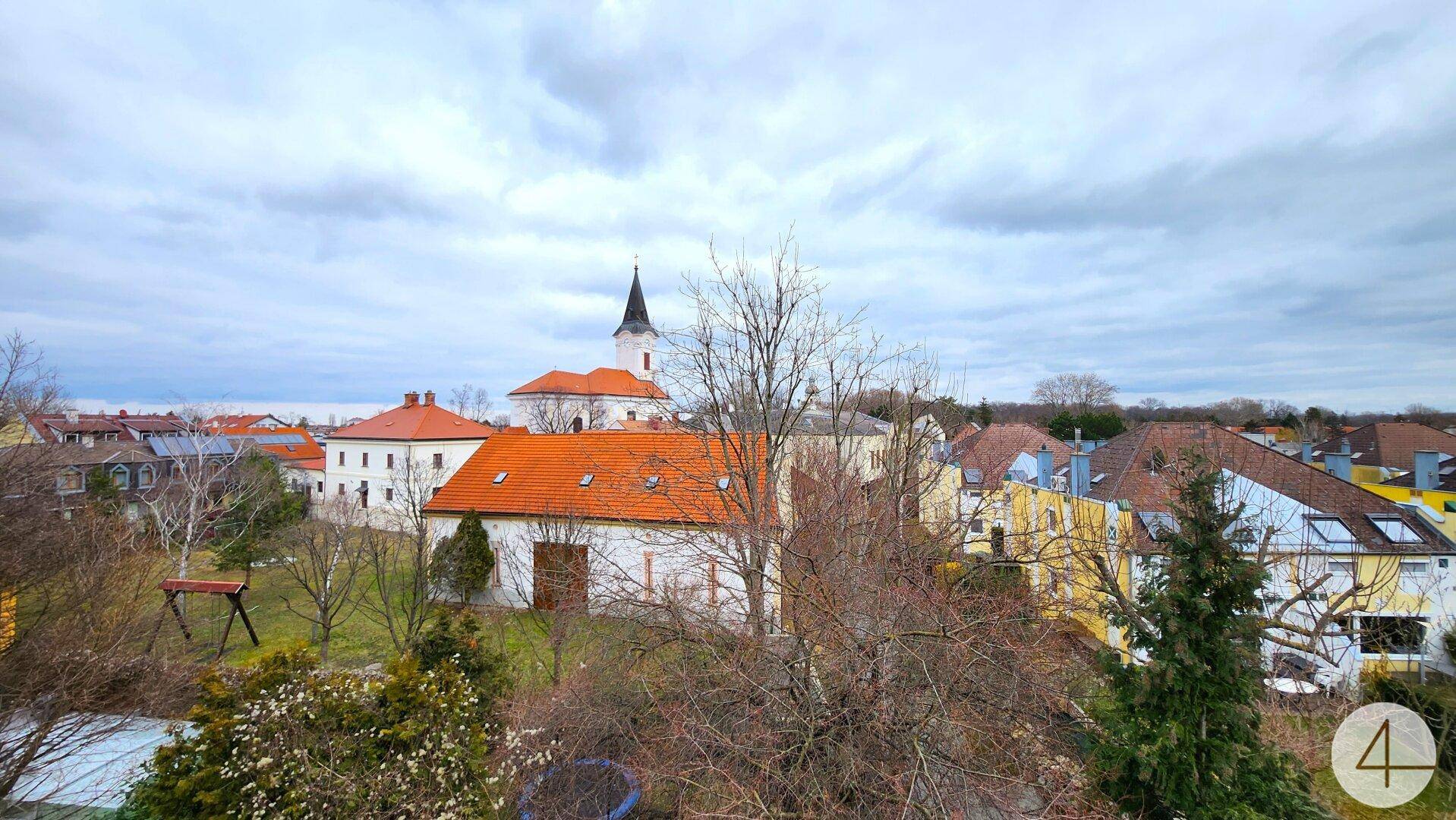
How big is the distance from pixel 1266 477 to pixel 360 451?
3709cm

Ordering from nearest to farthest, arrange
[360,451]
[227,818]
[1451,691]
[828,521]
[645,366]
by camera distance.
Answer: [227,818] → [828,521] → [1451,691] → [360,451] → [645,366]

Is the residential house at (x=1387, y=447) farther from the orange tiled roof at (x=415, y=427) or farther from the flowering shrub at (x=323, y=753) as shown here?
the orange tiled roof at (x=415, y=427)

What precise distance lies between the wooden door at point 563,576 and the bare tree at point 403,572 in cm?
202

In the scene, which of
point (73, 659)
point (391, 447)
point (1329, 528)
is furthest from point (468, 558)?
point (391, 447)

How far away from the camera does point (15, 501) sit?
26.9ft

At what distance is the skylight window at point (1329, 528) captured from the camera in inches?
406

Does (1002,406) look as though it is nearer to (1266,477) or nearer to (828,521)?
(1266,477)

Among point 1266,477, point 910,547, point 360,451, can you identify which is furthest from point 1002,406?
point 360,451

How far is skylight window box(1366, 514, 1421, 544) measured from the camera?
1053cm

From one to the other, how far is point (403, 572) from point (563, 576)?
34.5 feet

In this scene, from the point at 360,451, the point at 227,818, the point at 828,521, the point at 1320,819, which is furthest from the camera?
the point at 360,451

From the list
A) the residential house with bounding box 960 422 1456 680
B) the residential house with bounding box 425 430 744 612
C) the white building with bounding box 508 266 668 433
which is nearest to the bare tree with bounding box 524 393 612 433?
the white building with bounding box 508 266 668 433

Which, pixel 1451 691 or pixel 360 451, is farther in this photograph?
pixel 360 451

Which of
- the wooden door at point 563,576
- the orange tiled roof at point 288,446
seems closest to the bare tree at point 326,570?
the wooden door at point 563,576
